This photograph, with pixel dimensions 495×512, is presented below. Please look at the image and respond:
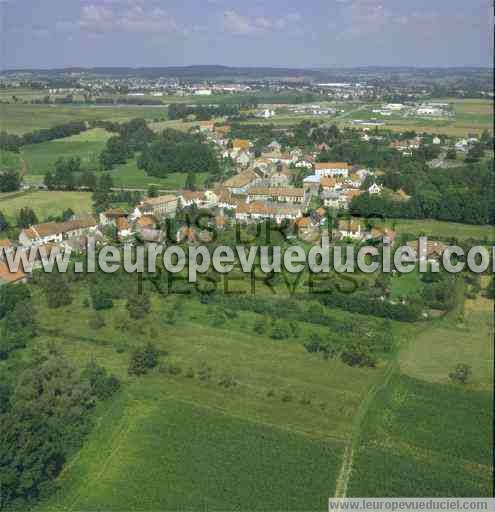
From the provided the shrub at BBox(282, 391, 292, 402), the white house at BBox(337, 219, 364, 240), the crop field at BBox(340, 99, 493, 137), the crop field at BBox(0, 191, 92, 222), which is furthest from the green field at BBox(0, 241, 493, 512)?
the crop field at BBox(340, 99, 493, 137)

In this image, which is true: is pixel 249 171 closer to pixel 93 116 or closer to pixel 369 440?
pixel 93 116

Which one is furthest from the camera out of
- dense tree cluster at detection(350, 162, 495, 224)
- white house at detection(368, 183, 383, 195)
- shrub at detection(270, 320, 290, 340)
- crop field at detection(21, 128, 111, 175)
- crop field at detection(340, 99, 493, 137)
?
crop field at detection(340, 99, 493, 137)

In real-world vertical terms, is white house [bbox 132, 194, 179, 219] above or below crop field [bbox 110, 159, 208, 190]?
below

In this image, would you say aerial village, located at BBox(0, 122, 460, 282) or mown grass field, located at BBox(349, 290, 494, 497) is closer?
mown grass field, located at BBox(349, 290, 494, 497)

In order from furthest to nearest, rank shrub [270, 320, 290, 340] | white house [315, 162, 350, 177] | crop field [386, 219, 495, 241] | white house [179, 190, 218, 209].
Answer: white house [315, 162, 350, 177] < white house [179, 190, 218, 209] < crop field [386, 219, 495, 241] < shrub [270, 320, 290, 340]

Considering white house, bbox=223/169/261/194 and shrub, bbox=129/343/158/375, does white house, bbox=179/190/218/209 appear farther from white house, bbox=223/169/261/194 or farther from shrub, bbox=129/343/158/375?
shrub, bbox=129/343/158/375

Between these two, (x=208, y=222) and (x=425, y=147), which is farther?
(x=425, y=147)

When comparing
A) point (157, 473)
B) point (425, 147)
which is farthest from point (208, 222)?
point (425, 147)
